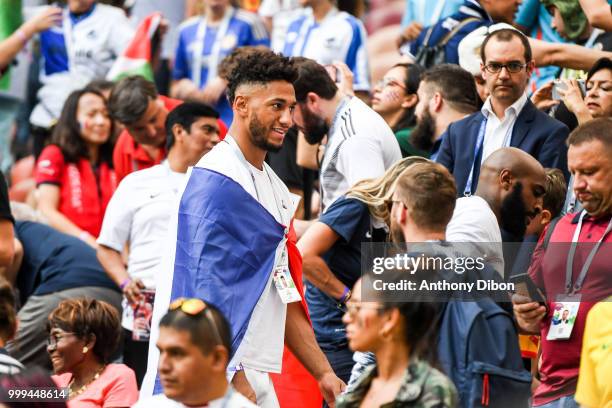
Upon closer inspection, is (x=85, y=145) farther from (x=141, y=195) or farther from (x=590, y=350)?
(x=590, y=350)

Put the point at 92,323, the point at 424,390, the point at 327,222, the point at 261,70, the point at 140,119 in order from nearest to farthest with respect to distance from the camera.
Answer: the point at 424,390 < the point at 261,70 < the point at 327,222 < the point at 92,323 < the point at 140,119

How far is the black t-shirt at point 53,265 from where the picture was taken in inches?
359

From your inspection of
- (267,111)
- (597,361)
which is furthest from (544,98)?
(597,361)

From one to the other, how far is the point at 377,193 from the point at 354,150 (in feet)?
3.16

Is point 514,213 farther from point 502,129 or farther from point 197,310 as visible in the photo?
point 197,310

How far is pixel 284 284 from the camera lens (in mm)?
6660

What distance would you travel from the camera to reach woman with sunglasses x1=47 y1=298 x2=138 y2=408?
7422 mm

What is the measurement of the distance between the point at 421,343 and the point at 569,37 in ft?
16.5

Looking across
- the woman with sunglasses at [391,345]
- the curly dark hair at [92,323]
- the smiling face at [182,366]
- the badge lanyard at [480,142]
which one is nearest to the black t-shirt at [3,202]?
the curly dark hair at [92,323]

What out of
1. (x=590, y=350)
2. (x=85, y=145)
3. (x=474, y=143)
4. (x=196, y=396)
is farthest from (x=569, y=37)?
(x=196, y=396)

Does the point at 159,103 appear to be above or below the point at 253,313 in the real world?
above

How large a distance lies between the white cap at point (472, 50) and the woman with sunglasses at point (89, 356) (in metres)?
3.00

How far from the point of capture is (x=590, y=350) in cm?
527

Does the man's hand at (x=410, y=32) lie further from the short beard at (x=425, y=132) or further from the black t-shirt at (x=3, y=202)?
the black t-shirt at (x=3, y=202)
